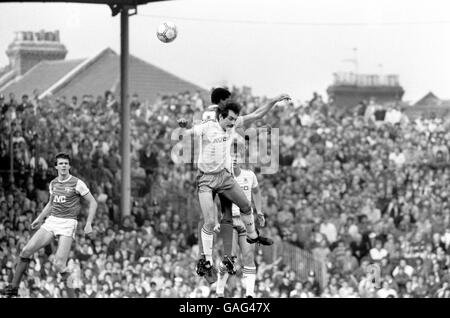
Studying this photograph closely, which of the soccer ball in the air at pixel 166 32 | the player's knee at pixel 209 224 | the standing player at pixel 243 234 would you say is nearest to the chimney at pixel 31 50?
the soccer ball in the air at pixel 166 32

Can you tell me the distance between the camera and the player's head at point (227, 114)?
1906cm

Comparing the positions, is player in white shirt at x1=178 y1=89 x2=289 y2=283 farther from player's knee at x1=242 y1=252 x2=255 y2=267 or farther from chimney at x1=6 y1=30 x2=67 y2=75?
chimney at x1=6 y1=30 x2=67 y2=75

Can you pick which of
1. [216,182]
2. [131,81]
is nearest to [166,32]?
[216,182]

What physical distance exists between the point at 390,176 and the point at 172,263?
7.35 meters

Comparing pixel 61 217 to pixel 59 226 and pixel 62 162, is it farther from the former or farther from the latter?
pixel 62 162

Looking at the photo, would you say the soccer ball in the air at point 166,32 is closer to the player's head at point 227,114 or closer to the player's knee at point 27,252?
the player's head at point 227,114

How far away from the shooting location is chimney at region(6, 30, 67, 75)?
4997cm

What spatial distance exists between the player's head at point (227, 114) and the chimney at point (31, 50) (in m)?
30.1

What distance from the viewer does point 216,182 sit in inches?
758

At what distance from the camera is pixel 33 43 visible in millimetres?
52031

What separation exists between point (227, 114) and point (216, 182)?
3.06 ft

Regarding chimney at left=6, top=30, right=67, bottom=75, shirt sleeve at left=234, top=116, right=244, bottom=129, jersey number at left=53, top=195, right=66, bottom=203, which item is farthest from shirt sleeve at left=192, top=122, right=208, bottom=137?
chimney at left=6, top=30, right=67, bottom=75
